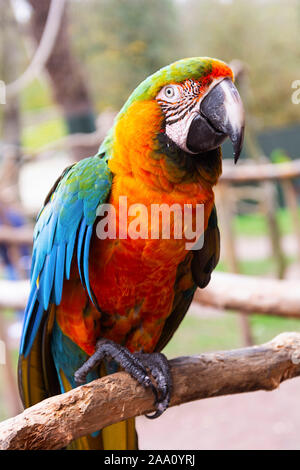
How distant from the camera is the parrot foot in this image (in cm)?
68

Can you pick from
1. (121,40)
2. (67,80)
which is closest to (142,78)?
(121,40)

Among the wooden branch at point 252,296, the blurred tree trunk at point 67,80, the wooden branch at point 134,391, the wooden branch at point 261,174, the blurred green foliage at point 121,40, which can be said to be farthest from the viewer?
the wooden branch at point 261,174

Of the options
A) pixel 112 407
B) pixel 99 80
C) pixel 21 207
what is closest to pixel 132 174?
pixel 112 407

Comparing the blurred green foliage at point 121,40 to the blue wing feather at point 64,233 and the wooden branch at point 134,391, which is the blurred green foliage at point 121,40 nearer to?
the blue wing feather at point 64,233

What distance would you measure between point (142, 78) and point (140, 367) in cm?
75

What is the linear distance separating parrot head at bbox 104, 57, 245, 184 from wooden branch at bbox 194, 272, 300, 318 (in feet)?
1.61

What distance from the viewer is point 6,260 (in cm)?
215

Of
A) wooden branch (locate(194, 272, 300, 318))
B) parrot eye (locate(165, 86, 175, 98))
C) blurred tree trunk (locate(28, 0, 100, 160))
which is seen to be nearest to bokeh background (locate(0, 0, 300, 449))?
blurred tree trunk (locate(28, 0, 100, 160))

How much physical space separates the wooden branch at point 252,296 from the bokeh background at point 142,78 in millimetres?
496

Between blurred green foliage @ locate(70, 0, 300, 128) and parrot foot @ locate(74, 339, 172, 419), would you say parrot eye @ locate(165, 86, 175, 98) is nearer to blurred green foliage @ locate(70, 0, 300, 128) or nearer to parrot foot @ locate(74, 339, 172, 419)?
parrot foot @ locate(74, 339, 172, 419)

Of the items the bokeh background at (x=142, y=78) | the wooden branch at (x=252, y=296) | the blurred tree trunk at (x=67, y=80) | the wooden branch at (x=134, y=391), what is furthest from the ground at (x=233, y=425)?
the blurred tree trunk at (x=67, y=80)

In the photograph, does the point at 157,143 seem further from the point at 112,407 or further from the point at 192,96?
the point at 112,407

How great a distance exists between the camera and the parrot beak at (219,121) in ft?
1.84
